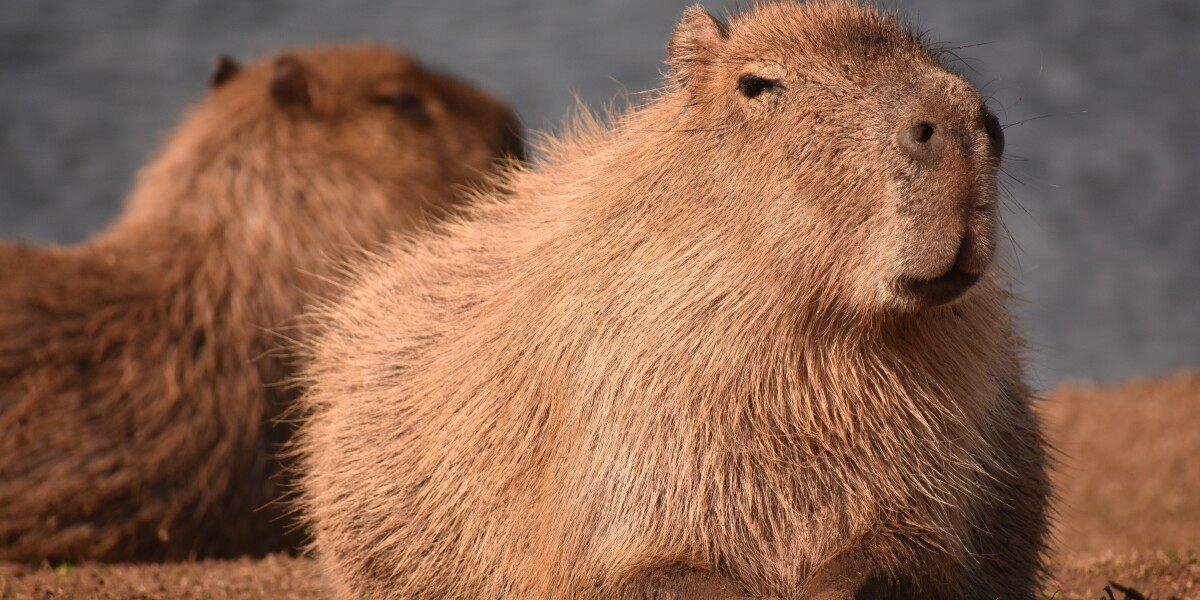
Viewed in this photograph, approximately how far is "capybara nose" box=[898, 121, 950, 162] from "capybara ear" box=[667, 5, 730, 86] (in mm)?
576

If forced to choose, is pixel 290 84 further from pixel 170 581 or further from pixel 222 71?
pixel 170 581

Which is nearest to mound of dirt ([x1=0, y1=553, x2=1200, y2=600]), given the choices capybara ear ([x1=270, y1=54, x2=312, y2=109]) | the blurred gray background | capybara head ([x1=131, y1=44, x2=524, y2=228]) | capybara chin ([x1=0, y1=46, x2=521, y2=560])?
capybara chin ([x1=0, y1=46, x2=521, y2=560])

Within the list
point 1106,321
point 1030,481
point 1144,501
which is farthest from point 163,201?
point 1106,321

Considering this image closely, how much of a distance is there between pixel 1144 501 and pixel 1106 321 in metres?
4.69

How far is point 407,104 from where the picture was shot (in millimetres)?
6680

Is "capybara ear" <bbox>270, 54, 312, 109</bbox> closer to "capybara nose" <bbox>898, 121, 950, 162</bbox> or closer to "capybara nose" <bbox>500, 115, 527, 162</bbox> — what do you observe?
"capybara nose" <bbox>500, 115, 527, 162</bbox>

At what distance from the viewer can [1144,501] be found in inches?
254

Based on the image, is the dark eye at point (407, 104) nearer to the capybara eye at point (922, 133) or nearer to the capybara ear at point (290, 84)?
the capybara ear at point (290, 84)

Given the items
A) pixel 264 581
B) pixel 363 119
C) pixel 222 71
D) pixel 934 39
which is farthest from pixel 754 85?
pixel 934 39

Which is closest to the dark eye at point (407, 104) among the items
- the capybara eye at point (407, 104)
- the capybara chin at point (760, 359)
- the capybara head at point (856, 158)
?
the capybara eye at point (407, 104)

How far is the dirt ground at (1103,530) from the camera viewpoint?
13.4 ft

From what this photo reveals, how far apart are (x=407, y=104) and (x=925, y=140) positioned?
4.29 m

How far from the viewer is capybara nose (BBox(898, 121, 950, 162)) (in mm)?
2699

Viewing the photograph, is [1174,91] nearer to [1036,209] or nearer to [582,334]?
[1036,209]
